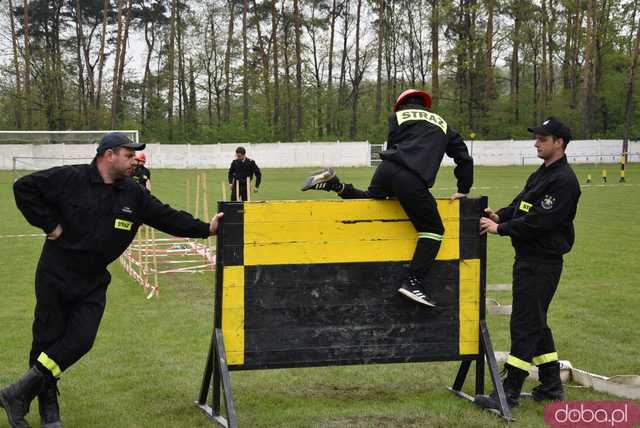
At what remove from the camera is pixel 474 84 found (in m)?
66.2

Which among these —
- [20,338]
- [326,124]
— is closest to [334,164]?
[326,124]

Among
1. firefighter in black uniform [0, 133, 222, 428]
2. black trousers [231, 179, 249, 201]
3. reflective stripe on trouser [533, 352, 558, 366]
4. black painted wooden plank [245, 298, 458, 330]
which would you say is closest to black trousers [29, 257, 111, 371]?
firefighter in black uniform [0, 133, 222, 428]

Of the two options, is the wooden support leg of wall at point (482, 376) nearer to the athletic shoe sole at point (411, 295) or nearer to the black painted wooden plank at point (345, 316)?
the black painted wooden plank at point (345, 316)

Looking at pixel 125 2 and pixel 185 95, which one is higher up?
pixel 125 2

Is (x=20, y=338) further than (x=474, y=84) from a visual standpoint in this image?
No

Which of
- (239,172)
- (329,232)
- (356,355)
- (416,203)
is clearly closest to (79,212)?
(329,232)

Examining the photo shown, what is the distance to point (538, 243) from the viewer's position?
591 cm

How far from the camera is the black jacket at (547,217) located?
19.1 ft

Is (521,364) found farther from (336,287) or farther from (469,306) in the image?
(336,287)

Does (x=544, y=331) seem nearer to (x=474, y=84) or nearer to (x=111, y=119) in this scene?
(x=111, y=119)

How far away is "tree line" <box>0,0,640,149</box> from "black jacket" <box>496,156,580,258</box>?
50444mm

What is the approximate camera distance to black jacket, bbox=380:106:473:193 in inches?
223

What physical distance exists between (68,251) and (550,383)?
3.60m

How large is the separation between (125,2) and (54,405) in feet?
188
